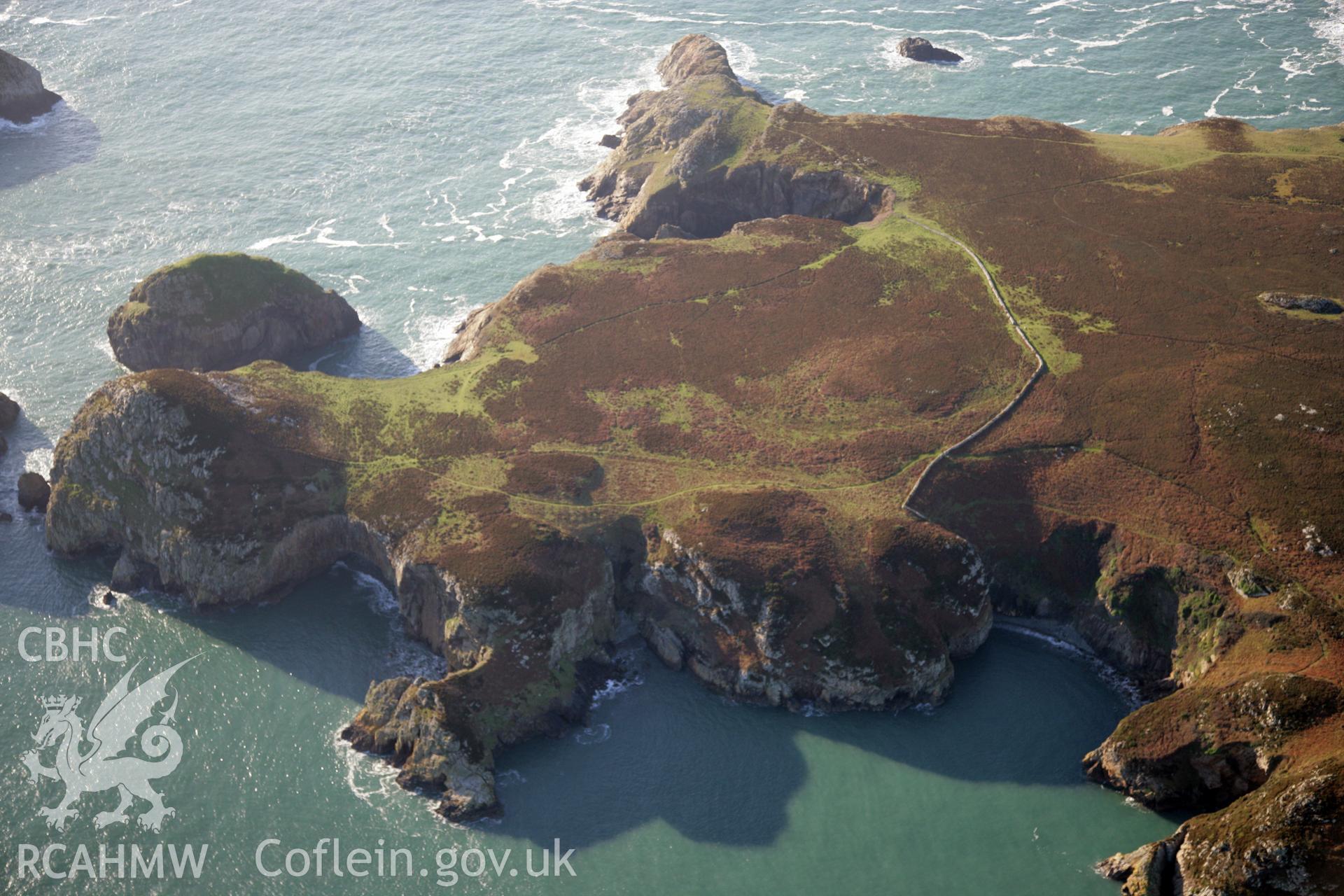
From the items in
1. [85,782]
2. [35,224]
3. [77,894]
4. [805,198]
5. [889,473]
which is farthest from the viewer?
[35,224]

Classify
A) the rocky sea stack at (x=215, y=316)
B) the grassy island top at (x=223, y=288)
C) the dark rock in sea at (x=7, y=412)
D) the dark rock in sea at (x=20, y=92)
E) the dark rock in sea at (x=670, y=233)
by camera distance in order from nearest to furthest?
the dark rock in sea at (x=7, y=412), the rocky sea stack at (x=215, y=316), the grassy island top at (x=223, y=288), the dark rock in sea at (x=670, y=233), the dark rock in sea at (x=20, y=92)

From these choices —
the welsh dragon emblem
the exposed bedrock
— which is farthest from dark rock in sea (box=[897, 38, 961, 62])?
the welsh dragon emblem

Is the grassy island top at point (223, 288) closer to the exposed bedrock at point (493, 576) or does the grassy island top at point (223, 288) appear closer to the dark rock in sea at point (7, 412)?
the dark rock in sea at point (7, 412)

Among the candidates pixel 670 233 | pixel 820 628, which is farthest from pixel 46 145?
pixel 820 628

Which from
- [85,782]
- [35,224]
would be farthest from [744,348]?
[35,224]

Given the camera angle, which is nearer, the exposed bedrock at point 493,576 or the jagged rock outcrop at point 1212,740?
the jagged rock outcrop at point 1212,740

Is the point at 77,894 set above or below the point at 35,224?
below

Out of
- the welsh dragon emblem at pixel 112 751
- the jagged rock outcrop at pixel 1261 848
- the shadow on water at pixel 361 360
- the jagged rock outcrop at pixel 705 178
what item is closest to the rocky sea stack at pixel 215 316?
the shadow on water at pixel 361 360

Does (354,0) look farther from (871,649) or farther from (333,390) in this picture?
(871,649)
